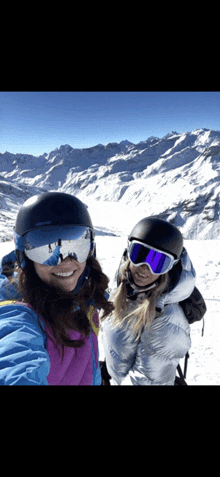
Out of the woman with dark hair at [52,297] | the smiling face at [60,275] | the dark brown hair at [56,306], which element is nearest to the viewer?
the woman with dark hair at [52,297]

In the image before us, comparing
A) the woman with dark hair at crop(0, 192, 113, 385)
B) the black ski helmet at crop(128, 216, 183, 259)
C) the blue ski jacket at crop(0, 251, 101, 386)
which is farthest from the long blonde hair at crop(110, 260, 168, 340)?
the blue ski jacket at crop(0, 251, 101, 386)

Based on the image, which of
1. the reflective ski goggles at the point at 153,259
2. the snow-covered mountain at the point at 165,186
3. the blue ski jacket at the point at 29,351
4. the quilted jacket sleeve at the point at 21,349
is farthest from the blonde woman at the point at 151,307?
the snow-covered mountain at the point at 165,186

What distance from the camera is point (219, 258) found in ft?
25.4

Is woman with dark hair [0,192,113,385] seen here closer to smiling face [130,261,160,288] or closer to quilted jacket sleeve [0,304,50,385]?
quilted jacket sleeve [0,304,50,385]

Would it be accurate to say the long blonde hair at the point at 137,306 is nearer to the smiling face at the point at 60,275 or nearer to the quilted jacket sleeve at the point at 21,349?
the smiling face at the point at 60,275

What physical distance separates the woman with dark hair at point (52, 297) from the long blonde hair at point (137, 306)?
0.38 meters

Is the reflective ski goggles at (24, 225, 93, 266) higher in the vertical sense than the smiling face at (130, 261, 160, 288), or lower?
higher

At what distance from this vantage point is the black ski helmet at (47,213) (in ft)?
4.56

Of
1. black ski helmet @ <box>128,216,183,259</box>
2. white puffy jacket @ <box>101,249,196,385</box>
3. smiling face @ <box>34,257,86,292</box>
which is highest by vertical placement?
black ski helmet @ <box>128,216,183,259</box>

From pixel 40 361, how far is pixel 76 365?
0.55 m

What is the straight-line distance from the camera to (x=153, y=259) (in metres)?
2.02

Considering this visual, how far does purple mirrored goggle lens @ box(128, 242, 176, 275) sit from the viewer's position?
198 centimetres
